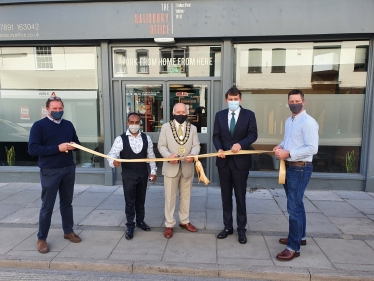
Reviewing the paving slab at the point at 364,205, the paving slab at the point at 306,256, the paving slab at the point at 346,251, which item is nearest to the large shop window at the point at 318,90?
the paving slab at the point at 364,205

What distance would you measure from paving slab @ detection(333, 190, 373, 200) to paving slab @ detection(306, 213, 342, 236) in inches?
58.7

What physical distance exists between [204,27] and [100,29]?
230 cm

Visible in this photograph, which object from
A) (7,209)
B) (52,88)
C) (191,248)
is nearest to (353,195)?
(191,248)

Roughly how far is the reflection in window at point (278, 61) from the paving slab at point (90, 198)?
15.9 feet

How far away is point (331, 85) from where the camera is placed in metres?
6.15

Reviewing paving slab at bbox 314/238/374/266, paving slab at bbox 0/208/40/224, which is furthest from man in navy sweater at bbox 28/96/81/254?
paving slab at bbox 314/238/374/266

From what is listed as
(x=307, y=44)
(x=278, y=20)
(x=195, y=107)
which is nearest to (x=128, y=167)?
(x=195, y=107)

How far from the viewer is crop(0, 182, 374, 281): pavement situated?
3.09 metres

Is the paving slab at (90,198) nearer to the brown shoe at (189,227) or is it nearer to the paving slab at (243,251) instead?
the brown shoe at (189,227)

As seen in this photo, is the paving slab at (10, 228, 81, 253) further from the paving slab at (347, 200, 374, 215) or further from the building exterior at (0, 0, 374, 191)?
the paving slab at (347, 200, 374, 215)

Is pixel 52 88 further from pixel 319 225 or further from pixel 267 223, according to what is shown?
pixel 319 225

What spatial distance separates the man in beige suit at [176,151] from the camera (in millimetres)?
3691

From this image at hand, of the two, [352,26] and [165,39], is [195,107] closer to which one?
[165,39]

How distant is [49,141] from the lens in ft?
10.9
